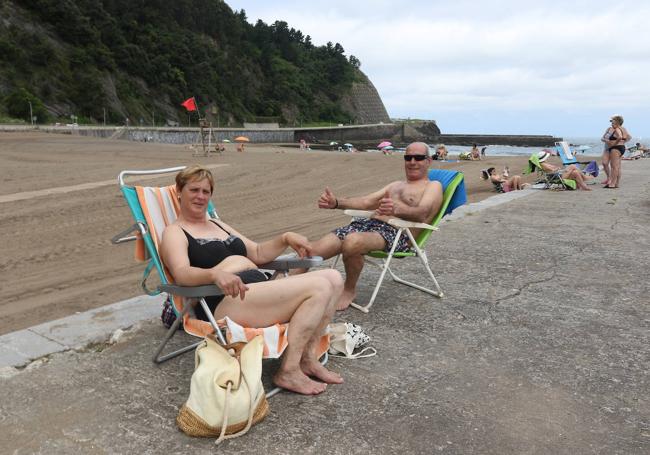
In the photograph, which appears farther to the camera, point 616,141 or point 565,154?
point 565,154

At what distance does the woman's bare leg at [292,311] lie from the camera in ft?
8.54

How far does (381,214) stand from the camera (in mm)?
4035

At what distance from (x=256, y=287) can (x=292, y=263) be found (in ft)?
1.33

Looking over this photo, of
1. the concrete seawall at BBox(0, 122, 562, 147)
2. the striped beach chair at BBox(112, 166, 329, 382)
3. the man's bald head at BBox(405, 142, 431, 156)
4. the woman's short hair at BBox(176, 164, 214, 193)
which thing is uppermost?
the man's bald head at BBox(405, 142, 431, 156)

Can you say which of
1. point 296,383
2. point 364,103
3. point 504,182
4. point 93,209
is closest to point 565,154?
point 504,182

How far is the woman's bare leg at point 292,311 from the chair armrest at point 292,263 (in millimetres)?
267

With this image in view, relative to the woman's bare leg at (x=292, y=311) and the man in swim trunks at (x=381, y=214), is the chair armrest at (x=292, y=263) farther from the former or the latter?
the man in swim trunks at (x=381, y=214)

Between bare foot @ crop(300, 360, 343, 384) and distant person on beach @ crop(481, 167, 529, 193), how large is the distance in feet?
37.8

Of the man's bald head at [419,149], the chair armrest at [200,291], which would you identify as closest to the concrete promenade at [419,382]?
the chair armrest at [200,291]

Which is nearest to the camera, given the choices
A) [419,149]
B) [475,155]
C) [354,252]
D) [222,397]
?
[222,397]

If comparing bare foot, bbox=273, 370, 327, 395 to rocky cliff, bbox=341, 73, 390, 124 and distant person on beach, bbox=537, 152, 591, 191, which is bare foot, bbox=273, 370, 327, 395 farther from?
rocky cliff, bbox=341, 73, 390, 124

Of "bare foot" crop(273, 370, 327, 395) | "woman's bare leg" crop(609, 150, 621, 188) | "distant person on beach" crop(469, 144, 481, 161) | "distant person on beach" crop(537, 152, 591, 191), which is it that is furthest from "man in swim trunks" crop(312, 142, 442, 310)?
"distant person on beach" crop(469, 144, 481, 161)

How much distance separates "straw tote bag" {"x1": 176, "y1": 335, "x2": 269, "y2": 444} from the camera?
2.18 metres

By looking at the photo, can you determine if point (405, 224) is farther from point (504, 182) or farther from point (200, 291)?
point (504, 182)
